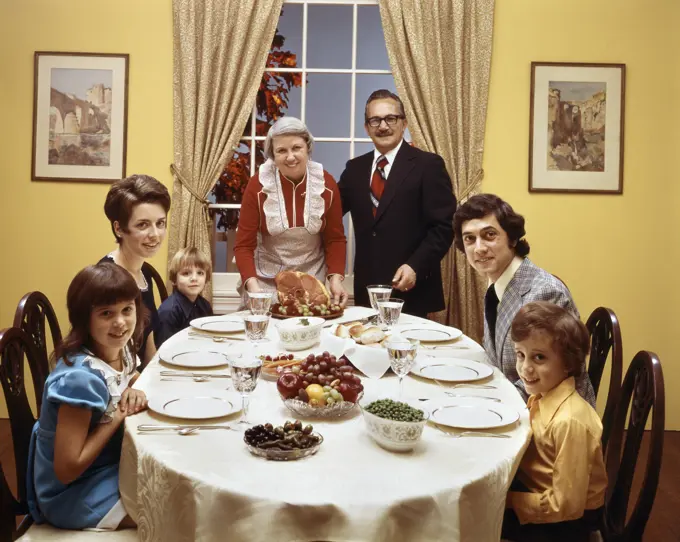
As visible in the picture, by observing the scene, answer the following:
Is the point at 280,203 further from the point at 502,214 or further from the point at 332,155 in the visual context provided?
the point at 502,214

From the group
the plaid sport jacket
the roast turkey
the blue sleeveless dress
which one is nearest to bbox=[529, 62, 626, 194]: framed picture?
the roast turkey

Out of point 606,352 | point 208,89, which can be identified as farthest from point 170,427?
point 208,89

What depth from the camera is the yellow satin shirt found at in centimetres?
136

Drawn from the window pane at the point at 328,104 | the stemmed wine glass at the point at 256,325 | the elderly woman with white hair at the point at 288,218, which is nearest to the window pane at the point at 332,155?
the window pane at the point at 328,104

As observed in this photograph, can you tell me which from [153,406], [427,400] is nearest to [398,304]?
[427,400]

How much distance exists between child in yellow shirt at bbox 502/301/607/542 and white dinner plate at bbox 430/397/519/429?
9cm

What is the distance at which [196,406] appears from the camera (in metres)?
1.46

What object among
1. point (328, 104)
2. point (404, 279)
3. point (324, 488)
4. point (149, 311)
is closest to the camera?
point (324, 488)

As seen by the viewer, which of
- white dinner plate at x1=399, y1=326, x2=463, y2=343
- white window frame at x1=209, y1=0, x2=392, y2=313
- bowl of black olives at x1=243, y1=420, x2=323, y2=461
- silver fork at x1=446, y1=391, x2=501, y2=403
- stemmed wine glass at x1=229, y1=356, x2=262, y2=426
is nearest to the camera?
bowl of black olives at x1=243, y1=420, x2=323, y2=461

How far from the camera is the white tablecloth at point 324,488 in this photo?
1.05 m

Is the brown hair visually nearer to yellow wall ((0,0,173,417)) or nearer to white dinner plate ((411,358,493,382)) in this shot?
yellow wall ((0,0,173,417))

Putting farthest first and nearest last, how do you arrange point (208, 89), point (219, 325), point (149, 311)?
point (208, 89) → point (219, 325) → point (149, 311)

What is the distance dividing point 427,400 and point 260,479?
1.78 feet

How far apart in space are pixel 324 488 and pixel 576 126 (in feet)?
10.0
